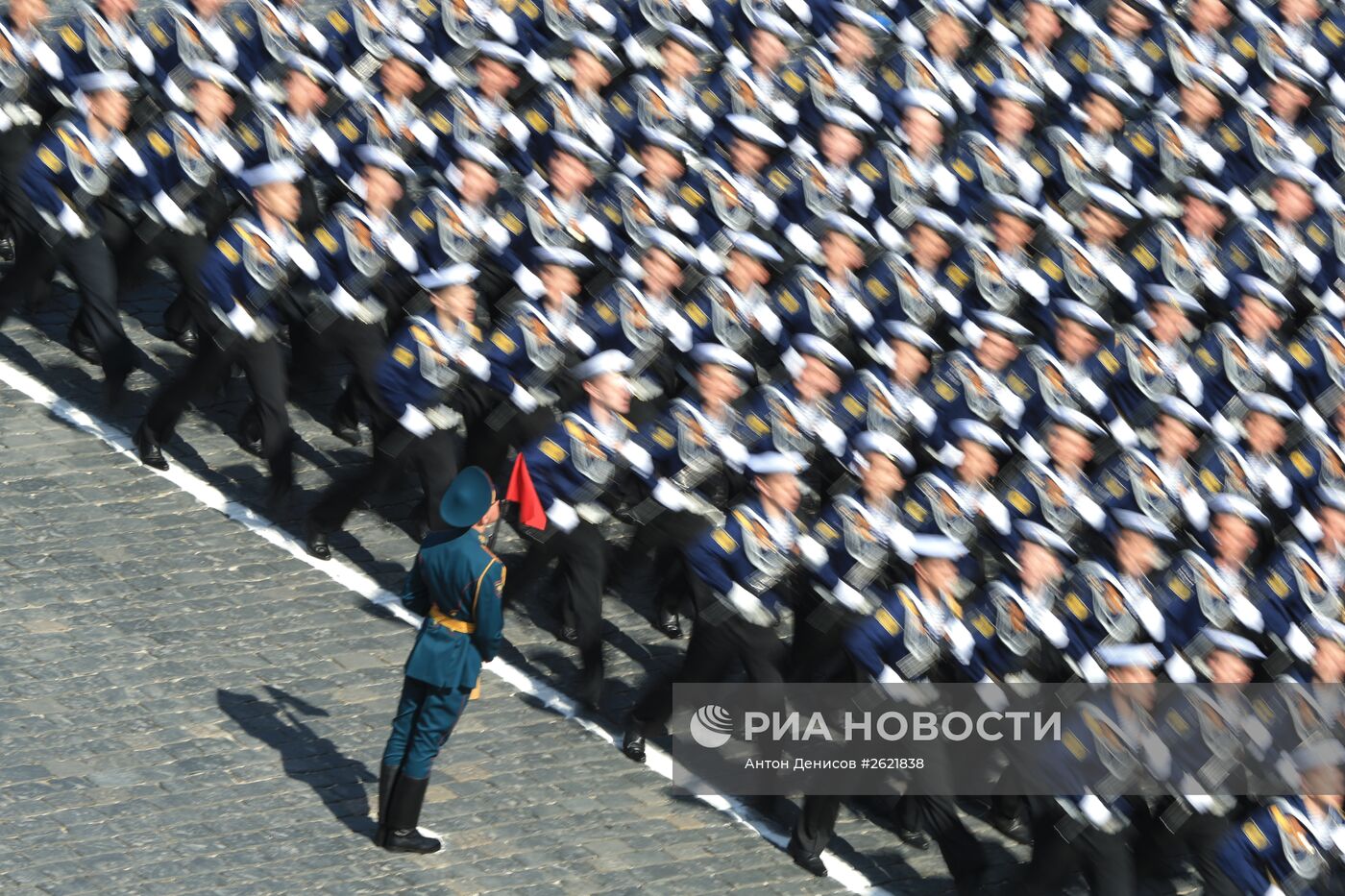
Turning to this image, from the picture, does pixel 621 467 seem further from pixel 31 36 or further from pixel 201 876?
pixel 31 36

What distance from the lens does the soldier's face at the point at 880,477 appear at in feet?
40.3

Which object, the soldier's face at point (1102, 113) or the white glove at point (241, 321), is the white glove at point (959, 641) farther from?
the soldier's face at point (1102, 113)

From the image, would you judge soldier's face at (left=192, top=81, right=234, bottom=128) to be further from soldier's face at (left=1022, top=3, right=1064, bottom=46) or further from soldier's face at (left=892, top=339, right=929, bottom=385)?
soldier's face at (left=1022, top=3, right=1064, bottom=46)

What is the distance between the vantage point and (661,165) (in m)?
14.2

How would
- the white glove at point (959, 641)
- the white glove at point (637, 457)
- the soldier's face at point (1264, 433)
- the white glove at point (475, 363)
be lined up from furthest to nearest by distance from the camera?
the soldier's face at point (1264, 433)
the white glove at point (475, 363)
the white glove at point (637, 457)
the white glove at point (959, 641)

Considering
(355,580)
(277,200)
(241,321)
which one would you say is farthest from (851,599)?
(277,200)

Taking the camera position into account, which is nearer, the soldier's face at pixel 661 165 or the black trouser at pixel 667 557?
the black trouser at pixel 667 557

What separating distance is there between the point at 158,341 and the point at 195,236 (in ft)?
4.80

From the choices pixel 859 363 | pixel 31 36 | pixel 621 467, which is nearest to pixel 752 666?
pixel 621 467

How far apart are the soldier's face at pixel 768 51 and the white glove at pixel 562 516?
387 cm

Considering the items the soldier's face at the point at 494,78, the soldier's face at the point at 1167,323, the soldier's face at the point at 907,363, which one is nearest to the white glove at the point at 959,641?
the soldier's face at the point at 907,363

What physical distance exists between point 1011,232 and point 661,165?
2.00m

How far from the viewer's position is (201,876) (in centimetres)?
1080

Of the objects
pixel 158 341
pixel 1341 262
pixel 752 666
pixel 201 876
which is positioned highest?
pixel 1341 262
